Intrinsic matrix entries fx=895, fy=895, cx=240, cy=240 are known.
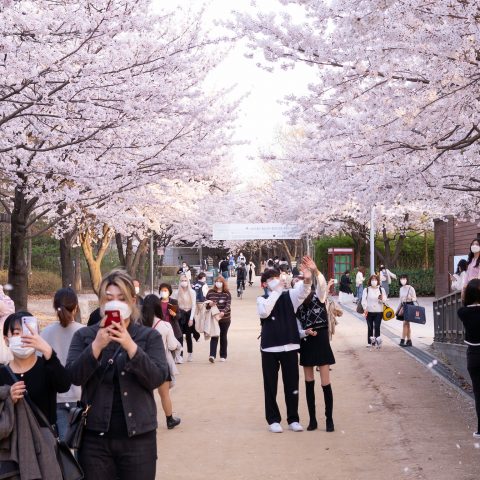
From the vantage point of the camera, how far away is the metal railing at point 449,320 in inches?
576

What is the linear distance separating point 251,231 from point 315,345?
1820 inches

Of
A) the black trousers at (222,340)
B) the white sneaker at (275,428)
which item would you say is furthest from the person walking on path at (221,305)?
the white sneaker at (275,428)

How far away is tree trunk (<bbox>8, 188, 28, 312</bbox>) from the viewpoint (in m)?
18.3

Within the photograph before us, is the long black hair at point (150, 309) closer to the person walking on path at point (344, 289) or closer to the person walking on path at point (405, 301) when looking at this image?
the person walking on path at point (405, 301)

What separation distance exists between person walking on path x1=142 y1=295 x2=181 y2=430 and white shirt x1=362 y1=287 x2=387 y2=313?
7964 millimetres

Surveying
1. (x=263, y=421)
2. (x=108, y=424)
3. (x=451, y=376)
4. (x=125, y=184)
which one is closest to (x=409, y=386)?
(x=451, y=376)

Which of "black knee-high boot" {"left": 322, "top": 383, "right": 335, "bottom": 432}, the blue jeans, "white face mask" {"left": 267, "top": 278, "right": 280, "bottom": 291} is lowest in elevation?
"black knee-high boot" {"left": 322, "top": 383, "right": 335, "bottom": 432}

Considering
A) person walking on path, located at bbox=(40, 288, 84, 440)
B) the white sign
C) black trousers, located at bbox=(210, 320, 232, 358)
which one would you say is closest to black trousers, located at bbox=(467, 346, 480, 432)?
person walking on path, located at bbox=(40, 288, 84, 440)

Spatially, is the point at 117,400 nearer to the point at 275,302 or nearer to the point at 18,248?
the point at 275,302

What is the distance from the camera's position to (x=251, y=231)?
56.2 meters

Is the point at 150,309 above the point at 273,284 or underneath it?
underneath

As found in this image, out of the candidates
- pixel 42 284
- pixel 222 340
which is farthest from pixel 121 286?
pixel 42 284

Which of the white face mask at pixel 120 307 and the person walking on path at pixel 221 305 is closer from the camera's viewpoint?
the white face mask at pixel 120 307

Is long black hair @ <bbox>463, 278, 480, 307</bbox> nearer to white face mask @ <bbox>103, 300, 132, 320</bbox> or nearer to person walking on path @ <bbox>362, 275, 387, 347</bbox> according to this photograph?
white face mask @ <bbox>103, 300, 132, 320</bbox>
